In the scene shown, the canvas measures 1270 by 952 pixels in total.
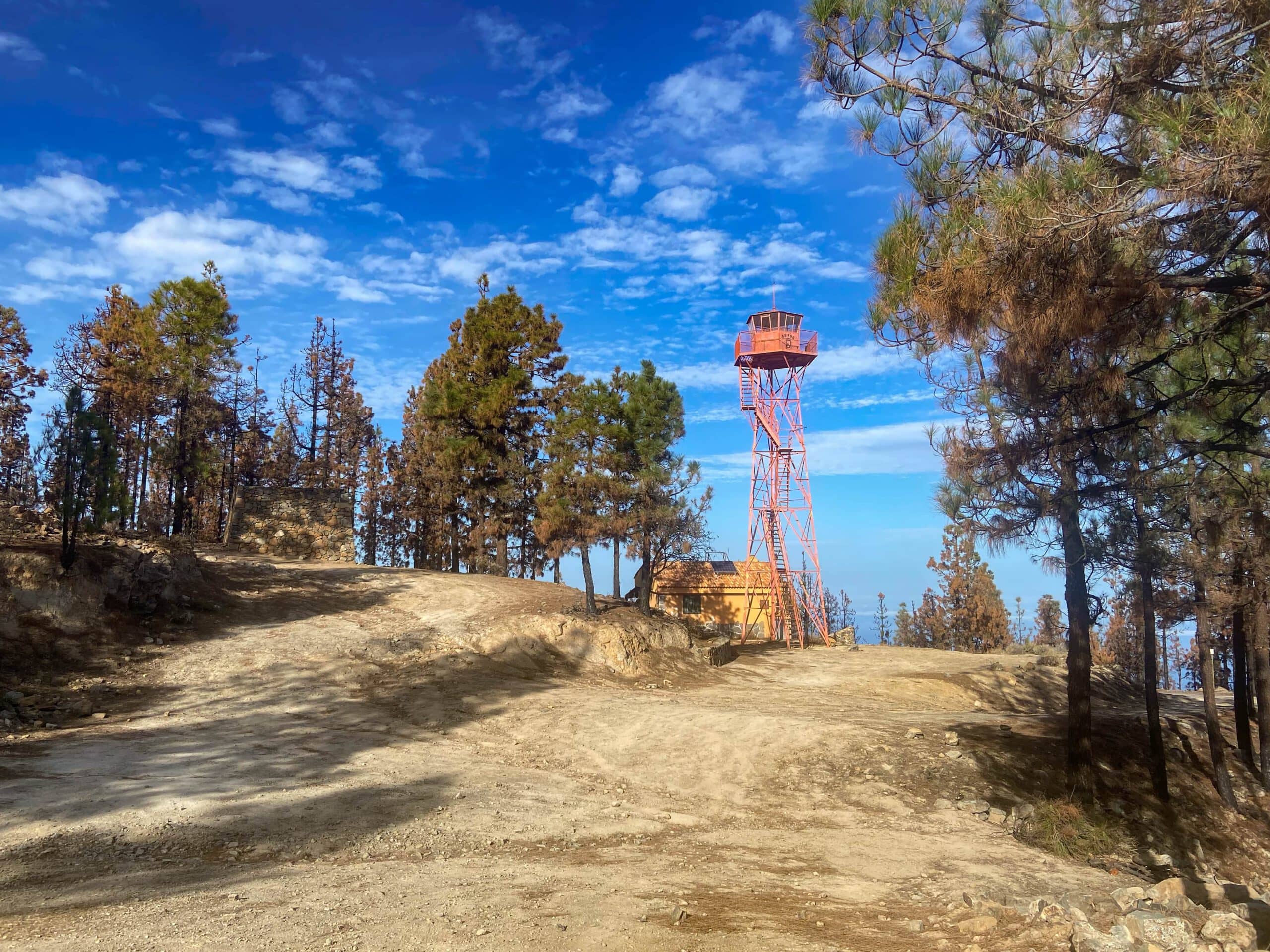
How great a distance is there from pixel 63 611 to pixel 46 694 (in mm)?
3032

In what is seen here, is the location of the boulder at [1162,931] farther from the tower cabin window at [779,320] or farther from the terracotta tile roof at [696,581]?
the terracotta tile roof at [696,581]

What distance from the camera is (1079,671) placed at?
12.8 meters

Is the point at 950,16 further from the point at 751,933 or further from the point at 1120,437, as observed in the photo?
the point at 751,933

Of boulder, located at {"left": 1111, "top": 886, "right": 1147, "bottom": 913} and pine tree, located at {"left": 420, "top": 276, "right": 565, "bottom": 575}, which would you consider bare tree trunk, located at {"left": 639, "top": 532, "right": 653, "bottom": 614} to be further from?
boulder, located at {"left": 1111, "top": 886, "right": 1147, "bottom": 913}

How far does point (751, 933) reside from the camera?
5.50 meters

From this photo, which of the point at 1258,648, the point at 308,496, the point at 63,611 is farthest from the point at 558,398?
the point at 1258,648

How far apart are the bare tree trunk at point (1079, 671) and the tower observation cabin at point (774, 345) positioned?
56.0 feet

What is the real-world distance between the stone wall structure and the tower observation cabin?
17.8 metres

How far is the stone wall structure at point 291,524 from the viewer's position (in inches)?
1225

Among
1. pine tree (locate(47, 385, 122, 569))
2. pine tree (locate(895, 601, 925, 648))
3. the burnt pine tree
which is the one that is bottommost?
pine tree (locate(895, 601, 925, 648))

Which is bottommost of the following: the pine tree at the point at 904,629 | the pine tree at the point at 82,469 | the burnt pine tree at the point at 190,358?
the pine tree at the point at 904,629

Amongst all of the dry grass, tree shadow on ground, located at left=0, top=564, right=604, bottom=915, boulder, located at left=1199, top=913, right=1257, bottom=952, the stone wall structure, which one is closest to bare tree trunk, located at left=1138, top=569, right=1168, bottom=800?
the dry grass

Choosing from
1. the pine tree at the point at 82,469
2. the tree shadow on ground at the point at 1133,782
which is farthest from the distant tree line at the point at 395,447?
the tree shadow on ground at the point at 1133,782

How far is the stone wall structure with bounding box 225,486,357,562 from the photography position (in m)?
31.1
